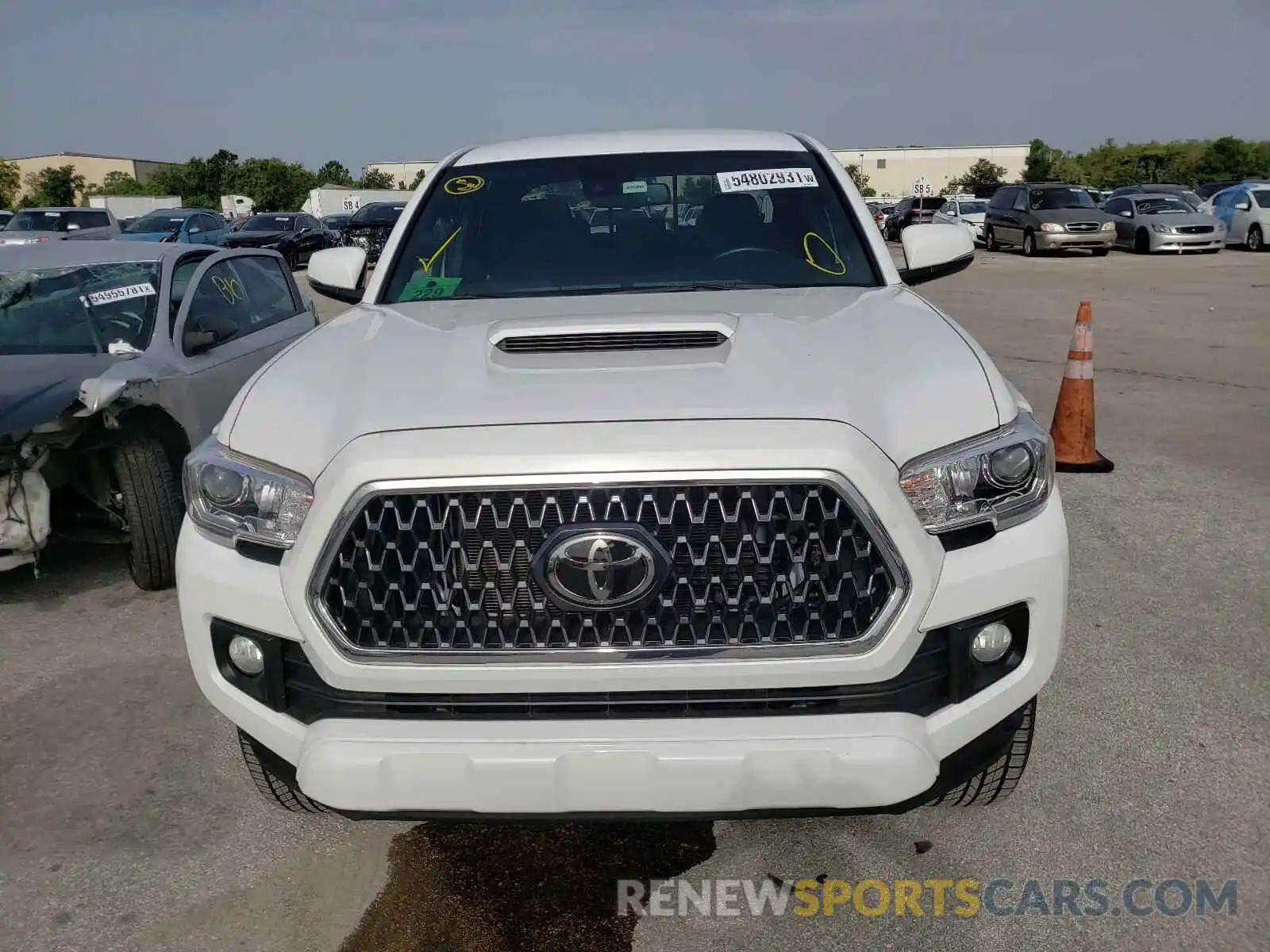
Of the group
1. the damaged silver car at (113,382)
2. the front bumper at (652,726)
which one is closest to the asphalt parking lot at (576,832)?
the damaged silver car at (113,382)

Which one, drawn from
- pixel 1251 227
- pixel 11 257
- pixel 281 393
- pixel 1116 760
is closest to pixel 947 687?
pixel 1116 760

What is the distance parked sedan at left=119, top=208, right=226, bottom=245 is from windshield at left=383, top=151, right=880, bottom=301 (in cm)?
2055

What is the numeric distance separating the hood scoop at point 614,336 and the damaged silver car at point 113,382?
2488mm

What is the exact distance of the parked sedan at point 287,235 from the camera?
24623 millimetres

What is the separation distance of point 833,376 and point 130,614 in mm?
3558

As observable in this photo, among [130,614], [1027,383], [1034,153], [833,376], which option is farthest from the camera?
[1034,153]

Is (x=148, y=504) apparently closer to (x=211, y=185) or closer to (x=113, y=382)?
(x=113, y=382)

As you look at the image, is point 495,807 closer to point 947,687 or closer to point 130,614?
point 947,687

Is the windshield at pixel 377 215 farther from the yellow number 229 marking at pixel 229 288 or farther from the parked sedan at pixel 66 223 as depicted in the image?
the yellow number 229 marking at pixel 229 288

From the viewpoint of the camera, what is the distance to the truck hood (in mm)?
2193

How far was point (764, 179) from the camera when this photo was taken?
3715 millimetres

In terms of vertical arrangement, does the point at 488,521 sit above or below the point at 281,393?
below

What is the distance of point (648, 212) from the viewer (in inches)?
143

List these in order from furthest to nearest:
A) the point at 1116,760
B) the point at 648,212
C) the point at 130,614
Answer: the point at 130,614
the point at 648,212
the point at 1116,760
